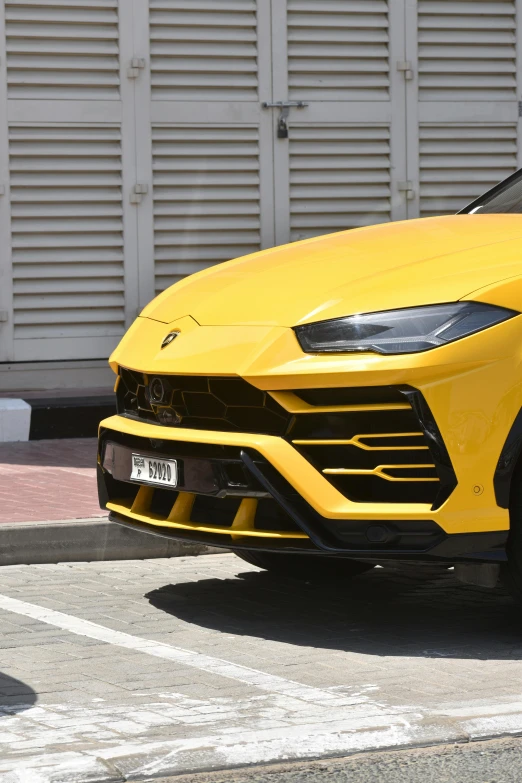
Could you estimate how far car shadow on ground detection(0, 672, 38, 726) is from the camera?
425 cm

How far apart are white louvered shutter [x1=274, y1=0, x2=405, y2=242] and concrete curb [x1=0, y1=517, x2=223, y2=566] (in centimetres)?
460

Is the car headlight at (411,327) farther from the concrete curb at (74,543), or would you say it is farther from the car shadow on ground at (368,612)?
the concrete curb at (74,543)

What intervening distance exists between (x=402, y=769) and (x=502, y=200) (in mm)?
3183

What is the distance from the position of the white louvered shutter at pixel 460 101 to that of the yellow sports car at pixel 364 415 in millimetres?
6308

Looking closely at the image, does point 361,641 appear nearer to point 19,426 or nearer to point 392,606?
point 392,606

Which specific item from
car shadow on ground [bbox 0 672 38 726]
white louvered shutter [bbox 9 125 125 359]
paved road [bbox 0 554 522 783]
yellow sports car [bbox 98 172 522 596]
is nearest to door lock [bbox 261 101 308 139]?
white louvered shutter [bbox 9 125 125 359]

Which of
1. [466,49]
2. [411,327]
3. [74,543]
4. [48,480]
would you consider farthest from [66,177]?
[411,327]

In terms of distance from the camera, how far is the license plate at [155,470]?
16.9 ft

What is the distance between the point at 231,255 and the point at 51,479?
10.9 feet

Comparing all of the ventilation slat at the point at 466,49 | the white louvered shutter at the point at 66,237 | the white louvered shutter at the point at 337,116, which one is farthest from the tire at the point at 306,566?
the ventilation slat at the point at 466,49

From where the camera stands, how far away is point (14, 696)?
439 cm

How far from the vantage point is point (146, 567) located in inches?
261

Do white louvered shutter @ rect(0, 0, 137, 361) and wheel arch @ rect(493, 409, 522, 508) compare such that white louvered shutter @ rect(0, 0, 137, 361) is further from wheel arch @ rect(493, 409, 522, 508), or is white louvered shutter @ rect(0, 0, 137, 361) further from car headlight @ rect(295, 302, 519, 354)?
wheel arch @ rect(493, 409, 522, 508)

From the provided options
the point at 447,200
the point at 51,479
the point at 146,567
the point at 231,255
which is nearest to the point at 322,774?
the point at 146,567
